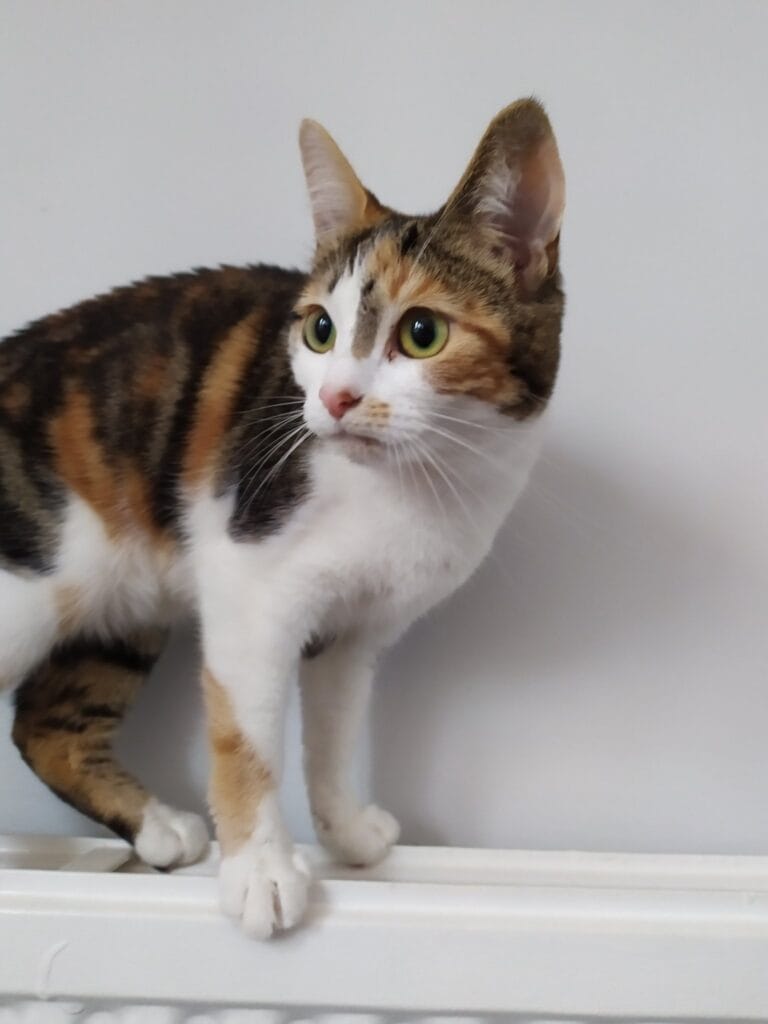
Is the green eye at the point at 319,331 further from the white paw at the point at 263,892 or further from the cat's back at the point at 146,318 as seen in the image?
the white paw at the point at 263,892

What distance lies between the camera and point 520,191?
0.67 m

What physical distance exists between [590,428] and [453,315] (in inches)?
16.0

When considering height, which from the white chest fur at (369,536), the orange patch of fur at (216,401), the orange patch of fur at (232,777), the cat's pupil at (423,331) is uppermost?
the cat's pupil at (423,331)

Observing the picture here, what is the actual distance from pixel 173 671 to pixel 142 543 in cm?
23

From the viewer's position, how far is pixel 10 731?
1005 millimetres

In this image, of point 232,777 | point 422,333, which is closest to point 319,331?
point 422,333

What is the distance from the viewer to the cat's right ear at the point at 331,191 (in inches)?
29.7

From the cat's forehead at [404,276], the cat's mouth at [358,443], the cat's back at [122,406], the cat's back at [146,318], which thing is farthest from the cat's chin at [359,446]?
the cat's back at [146,318]

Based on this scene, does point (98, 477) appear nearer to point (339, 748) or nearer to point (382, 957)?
point (339, 748)

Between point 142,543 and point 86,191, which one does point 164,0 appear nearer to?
point 86,191

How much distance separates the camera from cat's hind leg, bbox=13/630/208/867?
0.85m

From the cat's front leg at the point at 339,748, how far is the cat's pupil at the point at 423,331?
0.36 meters

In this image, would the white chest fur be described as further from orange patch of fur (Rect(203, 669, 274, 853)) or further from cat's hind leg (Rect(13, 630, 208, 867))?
cat's hind leg (Rect(13, 630, 208, 867))

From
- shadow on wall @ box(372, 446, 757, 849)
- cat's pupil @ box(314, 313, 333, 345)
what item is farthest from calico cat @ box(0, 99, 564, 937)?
shadow on wall @ box(372, 446, 757, 849)
